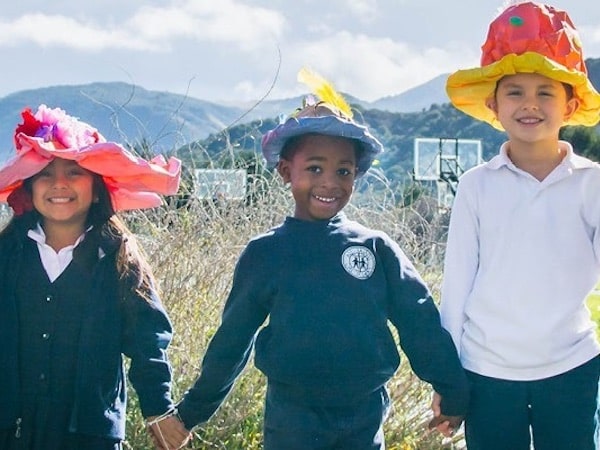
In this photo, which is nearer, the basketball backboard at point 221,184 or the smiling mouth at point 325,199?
the smiling mouth at point 325,199

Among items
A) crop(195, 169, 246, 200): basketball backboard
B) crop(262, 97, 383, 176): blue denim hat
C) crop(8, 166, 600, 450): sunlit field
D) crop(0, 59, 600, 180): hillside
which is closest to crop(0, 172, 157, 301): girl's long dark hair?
crop(262, 97, 383, 176): blue denim hat

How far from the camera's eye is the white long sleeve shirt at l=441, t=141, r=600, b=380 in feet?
9.89

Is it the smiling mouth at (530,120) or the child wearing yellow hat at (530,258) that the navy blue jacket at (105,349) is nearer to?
the child wearing yellow hat at (530,258)

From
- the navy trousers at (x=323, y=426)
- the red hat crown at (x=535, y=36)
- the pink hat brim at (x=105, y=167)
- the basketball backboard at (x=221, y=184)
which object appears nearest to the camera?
the navy trousers at (x=323, y=426)

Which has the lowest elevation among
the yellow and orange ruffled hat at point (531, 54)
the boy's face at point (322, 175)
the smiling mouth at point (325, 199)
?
the smiling mouth at point (325, 199)

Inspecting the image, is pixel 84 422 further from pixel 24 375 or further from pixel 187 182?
pixel 187 182

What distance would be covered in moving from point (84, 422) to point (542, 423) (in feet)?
4.71

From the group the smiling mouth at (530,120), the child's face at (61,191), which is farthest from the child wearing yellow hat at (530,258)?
the child's face at (61,191)

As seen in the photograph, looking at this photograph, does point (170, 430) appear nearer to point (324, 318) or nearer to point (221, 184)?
point (324, 318)

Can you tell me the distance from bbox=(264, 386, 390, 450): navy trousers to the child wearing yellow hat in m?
0.36

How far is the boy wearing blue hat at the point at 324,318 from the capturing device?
296 centimetres

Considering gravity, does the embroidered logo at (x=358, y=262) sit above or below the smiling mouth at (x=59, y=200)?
below

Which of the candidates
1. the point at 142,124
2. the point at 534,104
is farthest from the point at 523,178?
the point at 142,124

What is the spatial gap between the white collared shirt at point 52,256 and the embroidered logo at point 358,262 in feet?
2.98
